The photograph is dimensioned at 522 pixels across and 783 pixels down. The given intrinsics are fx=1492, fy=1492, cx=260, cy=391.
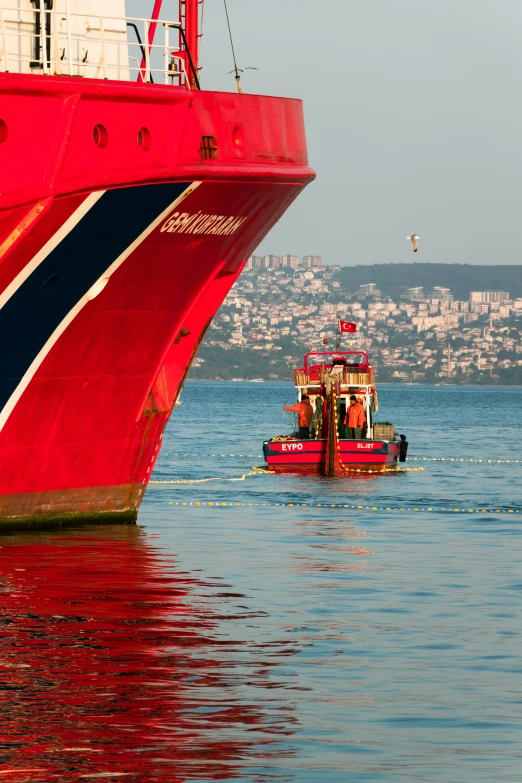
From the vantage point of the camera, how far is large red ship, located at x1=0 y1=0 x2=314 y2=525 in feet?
58.5

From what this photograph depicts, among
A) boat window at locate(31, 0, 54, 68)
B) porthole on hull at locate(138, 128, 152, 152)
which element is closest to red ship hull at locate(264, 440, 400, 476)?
boat window at locate(31, 0, 54, 68)

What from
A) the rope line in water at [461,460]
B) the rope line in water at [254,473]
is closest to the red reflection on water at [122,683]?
the rope line in water at [254,473]

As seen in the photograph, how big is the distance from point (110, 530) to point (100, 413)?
2.13 m

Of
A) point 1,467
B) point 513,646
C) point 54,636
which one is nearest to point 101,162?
point 1,467

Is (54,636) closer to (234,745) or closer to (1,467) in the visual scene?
(234,745)

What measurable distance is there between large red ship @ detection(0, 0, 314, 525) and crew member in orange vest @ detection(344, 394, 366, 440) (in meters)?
22.6

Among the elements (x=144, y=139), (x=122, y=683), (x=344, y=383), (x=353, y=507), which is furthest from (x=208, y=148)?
(x=344, y=383)

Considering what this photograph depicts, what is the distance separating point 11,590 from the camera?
55.0 ft

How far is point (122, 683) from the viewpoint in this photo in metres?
12.0

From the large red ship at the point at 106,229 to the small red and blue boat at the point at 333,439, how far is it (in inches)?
793

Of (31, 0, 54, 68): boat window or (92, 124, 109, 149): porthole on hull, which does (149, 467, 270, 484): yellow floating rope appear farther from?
(92, 124, 109, 149): porthole on hull

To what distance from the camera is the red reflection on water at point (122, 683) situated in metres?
9.76

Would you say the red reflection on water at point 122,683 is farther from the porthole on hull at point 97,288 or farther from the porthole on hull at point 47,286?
the porthole on hull at point 97,288

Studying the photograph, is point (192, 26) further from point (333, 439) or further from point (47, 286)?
point (333, 439)
